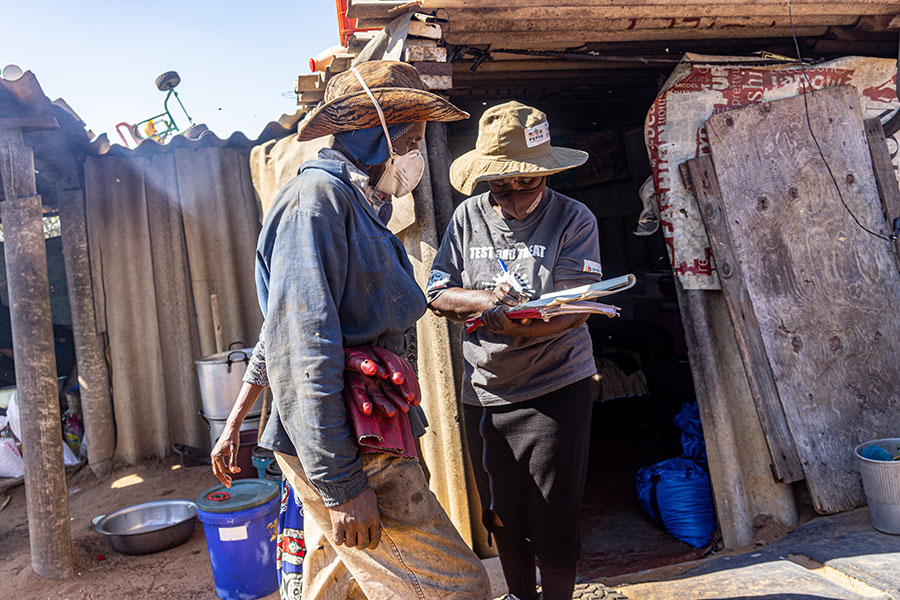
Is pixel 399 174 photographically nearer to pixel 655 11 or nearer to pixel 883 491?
pixel 655 11

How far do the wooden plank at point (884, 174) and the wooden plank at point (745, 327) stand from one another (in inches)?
41.7

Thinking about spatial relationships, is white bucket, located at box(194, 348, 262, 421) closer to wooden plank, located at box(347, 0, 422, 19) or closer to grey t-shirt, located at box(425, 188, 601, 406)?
wooden plank, located at box(347, 0, 422, 19)

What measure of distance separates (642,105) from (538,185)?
426 centimetres

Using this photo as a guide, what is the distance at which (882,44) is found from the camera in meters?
4.46

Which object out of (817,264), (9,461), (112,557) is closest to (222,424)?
(112,557)

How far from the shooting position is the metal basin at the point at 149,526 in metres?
4.49

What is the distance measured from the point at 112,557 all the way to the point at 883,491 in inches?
192

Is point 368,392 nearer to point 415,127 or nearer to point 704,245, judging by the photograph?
point 415,127

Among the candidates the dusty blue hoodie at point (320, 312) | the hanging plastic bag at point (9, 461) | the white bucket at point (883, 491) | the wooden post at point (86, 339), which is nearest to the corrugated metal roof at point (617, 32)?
the dusty blue hoodie at point (320, 312)

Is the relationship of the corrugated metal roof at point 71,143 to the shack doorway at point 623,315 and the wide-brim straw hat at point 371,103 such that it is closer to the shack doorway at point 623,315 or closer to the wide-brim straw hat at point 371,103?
the shack doorway at point 623,315

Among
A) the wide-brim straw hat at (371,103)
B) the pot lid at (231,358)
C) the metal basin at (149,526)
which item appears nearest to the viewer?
the wide-brim straw hat at (371,103)

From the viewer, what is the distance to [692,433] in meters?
4.72

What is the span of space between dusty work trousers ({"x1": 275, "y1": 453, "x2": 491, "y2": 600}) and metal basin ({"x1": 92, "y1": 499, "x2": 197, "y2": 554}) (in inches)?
129

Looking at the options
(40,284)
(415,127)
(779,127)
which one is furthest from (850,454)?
(40,284)
